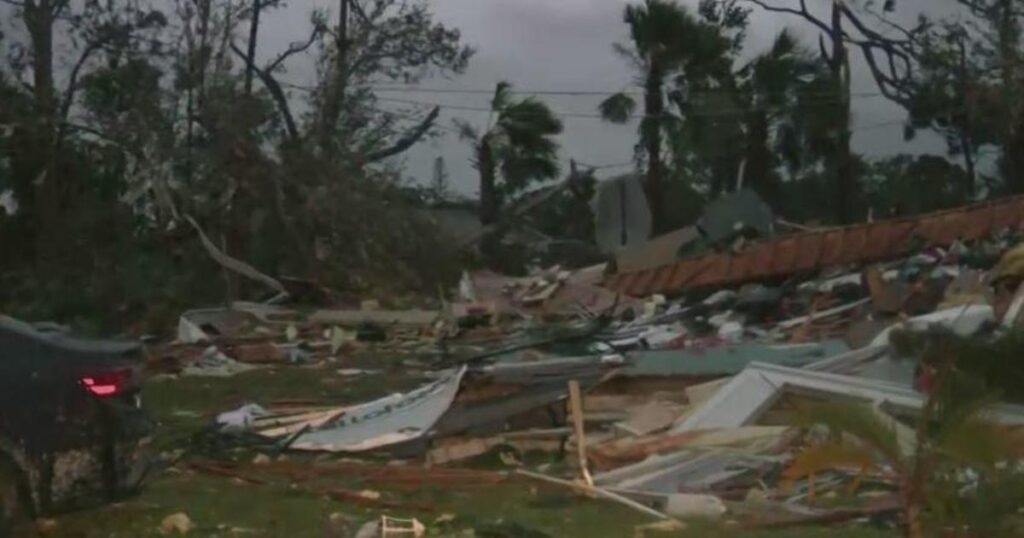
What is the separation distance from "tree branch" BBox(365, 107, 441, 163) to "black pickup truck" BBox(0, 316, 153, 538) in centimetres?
2677

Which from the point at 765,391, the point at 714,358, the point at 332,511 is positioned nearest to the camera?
the point at 332,511

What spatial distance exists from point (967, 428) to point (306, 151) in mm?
27636

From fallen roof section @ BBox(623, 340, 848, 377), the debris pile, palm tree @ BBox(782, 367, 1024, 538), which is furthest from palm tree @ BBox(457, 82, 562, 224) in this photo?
palm tree @ BBox(782, 367, 1024, 538)

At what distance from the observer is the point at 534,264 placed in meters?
40.7

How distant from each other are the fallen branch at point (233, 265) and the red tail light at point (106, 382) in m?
22.4

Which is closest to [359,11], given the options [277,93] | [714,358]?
[277,93]

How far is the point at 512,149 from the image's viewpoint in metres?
41.3

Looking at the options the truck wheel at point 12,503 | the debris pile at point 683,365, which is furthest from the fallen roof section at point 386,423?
the truck wheel at point 12,503

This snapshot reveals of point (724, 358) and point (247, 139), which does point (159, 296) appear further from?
point (724, 358)

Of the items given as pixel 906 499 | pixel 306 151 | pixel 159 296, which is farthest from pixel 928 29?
pixel 906 499

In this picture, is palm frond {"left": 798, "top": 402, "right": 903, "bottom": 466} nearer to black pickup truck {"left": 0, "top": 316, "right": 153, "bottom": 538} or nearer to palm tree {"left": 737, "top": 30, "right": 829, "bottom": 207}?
black pickup truck {"left": 0, "top": 316, "right": 153, "bottom": 538}

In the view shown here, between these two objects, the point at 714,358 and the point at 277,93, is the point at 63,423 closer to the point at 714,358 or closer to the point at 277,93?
the point at 714,358

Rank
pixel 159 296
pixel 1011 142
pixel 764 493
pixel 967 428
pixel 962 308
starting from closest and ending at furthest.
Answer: pixel 967 428
pixel 764 493
pixel 962 308
pixel 159 296
pixel 1011 142

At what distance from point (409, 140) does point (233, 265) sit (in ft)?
26.3
